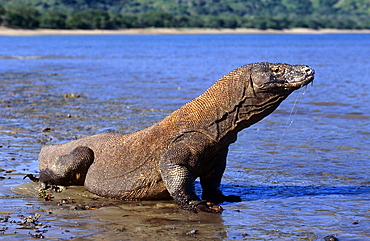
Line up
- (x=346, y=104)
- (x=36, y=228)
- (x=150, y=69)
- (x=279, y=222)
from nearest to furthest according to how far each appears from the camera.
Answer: (x=36, y=228) < (x=279, y=222) < (x=346, y=104) < (x=150, y=69)

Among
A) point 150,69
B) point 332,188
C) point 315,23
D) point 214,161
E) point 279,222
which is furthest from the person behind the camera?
point 315,23

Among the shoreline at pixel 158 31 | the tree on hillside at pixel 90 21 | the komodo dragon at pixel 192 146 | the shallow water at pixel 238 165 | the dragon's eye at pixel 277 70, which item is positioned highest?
the dragon's eye at pixel 277 70

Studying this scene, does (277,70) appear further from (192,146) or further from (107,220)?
(107,220)

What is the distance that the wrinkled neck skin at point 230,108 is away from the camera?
291 inches

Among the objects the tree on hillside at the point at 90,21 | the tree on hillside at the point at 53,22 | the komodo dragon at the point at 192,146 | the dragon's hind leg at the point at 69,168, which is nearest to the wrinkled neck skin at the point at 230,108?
the komodo dragon at the point at 192,146

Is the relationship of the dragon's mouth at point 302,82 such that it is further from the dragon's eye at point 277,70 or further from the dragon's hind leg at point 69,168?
the dragon's hind leg at point 69,168

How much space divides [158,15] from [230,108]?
126m

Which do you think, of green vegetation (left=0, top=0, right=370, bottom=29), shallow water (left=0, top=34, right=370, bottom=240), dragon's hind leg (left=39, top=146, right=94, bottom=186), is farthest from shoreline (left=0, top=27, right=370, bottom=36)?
dragon's hind leg (left=39, top=146, right=94, bottom=186)

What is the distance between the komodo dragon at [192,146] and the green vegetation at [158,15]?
88.6m

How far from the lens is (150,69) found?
33469 millimetres

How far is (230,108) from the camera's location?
7457 mm

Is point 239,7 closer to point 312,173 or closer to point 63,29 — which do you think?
point 63,29

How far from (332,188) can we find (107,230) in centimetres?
371

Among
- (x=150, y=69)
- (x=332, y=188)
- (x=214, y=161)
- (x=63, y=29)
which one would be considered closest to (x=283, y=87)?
(x=214, y=161)
